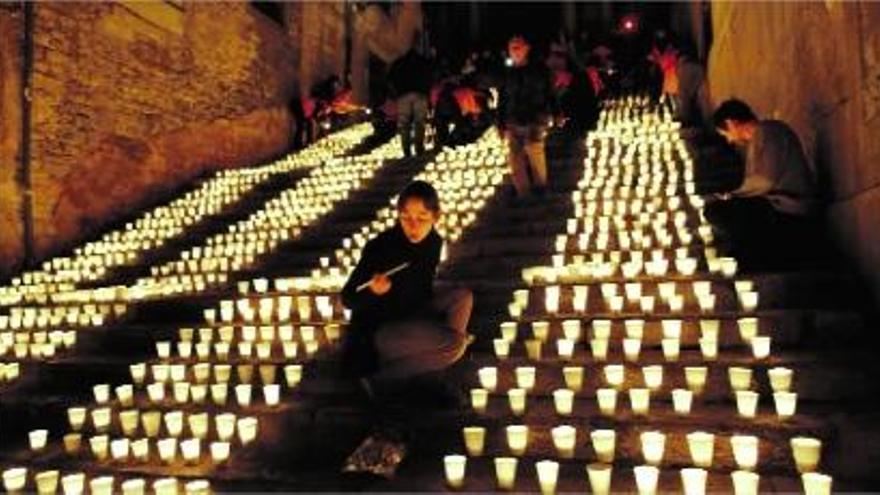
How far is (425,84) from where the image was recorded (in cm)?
1027

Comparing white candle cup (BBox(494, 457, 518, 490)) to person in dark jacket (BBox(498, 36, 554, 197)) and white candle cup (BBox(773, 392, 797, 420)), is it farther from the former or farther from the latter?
person in dark jacket (BBox(498, 36, 554, 197))

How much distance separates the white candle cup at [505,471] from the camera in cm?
334

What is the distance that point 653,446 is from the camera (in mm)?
3355

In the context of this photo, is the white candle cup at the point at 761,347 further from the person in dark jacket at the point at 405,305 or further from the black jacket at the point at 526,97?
the black jacket at the point at 526,97

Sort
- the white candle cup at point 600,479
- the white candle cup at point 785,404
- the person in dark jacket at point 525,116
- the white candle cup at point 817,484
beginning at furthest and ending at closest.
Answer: the person in dark jacket at point 525,116 < the white candle cup at point 785,404 < the white candle cup at point 600,479 < the white candle cup at point 817,484

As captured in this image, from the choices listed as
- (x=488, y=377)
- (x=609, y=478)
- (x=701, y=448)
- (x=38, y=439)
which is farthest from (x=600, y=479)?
(x=38, y=439)

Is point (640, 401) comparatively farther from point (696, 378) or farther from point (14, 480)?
point (14, 480)

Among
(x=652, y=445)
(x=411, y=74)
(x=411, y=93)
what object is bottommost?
(x=652, y=445)

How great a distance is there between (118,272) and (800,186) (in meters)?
6.00

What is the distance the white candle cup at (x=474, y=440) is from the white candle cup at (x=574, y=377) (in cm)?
59

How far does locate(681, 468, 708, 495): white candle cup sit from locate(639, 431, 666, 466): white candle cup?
346 mm

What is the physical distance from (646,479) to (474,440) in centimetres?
90

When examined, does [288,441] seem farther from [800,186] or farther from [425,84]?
[425,84]

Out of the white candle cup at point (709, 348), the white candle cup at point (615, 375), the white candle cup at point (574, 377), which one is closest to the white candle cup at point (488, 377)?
the white candle cup at point (574, 377)
